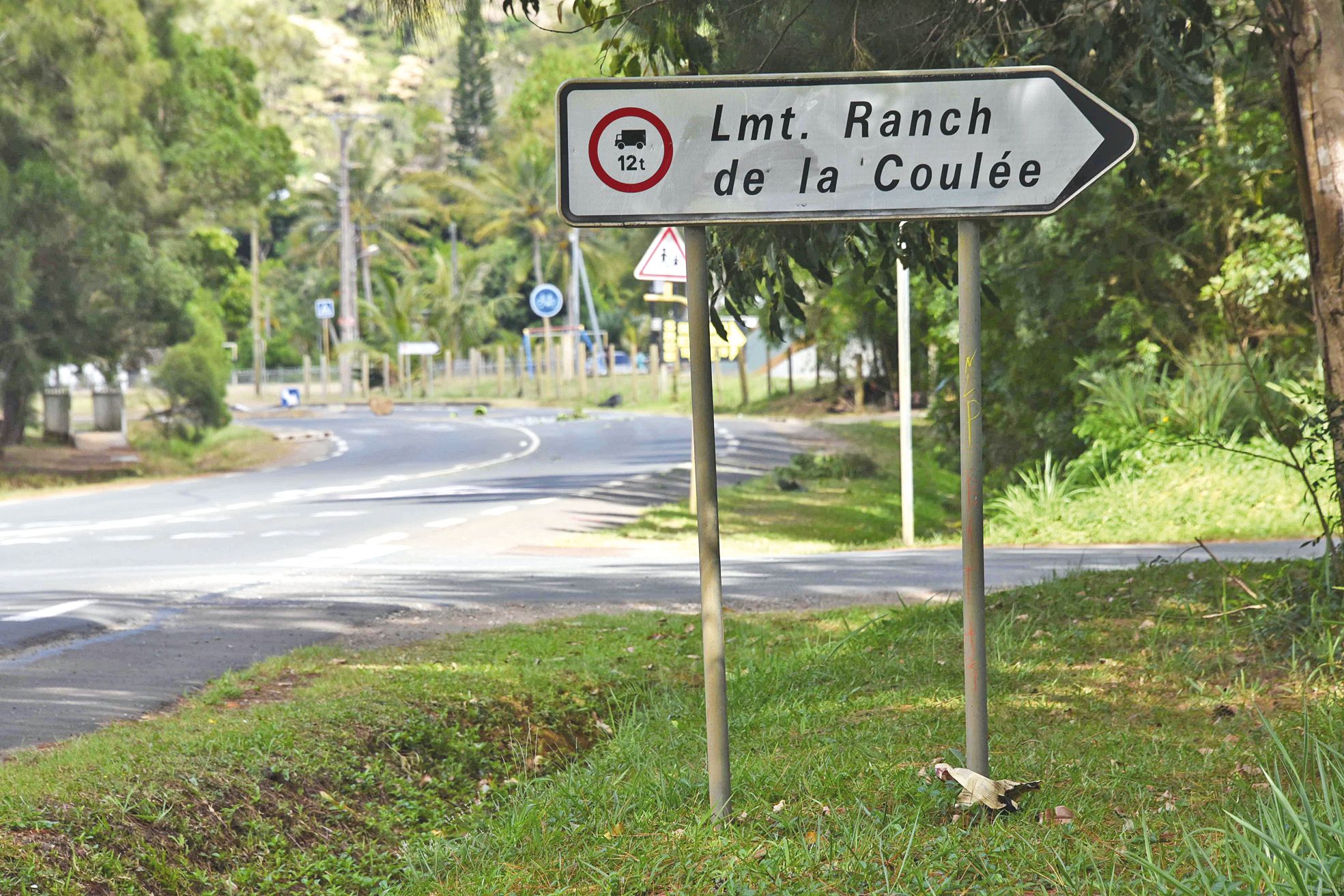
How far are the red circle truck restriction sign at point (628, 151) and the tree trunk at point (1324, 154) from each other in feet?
10.7

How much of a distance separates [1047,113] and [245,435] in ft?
129

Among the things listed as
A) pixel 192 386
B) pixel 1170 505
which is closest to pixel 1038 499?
pixel 1170 505

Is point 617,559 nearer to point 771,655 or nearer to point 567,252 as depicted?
point 771,655

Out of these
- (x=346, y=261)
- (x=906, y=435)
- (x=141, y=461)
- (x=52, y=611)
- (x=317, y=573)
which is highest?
(x=346, y=261)

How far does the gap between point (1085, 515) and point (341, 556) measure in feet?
24.6

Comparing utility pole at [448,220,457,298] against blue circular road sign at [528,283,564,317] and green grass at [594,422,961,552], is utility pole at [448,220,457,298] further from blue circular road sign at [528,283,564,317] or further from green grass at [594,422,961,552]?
green grass at [594,422,961,552]

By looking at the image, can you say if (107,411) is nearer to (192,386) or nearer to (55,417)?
(192,386)

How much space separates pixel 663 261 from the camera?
13.8 meters

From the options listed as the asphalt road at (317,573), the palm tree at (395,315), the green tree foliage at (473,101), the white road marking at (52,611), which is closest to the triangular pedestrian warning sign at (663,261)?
the asphalt road at (317,573)

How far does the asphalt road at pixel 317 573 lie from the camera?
26.8 feet

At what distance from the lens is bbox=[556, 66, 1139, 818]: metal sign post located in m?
4.42

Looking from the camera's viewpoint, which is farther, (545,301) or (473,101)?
(473,101)

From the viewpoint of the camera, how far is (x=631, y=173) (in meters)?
4.43

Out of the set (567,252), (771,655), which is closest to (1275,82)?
(771,655)
